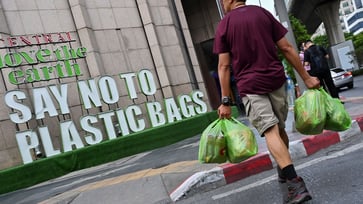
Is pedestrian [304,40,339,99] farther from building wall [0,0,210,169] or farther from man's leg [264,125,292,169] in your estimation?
building wall [0,0,210,169]

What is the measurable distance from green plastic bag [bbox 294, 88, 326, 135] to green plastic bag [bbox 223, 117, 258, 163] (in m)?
0.44

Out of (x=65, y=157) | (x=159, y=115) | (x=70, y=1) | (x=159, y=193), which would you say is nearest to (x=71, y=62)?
(x=70, y=1)

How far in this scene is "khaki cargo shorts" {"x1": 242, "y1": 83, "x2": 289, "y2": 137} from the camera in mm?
3025

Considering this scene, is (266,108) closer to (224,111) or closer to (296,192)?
(224,111)

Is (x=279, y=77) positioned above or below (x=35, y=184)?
above

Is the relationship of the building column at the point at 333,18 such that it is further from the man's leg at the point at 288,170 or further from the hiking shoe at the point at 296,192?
the hiking shoe at the point at 296,192

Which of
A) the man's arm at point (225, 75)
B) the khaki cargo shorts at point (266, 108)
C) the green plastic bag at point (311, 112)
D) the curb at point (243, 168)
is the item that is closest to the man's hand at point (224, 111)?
the man's arm at point (225, 75)

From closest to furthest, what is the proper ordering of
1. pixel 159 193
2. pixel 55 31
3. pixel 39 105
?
pixel 159 193 < pixel 39 105 < pixel 55 31

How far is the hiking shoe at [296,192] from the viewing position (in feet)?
9.29

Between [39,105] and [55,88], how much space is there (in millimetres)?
701

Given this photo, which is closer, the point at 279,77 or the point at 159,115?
the point at 279,77

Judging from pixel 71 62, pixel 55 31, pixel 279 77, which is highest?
pixel 55 31

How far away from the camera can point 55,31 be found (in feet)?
48.2

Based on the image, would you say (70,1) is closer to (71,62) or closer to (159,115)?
(71,62)
